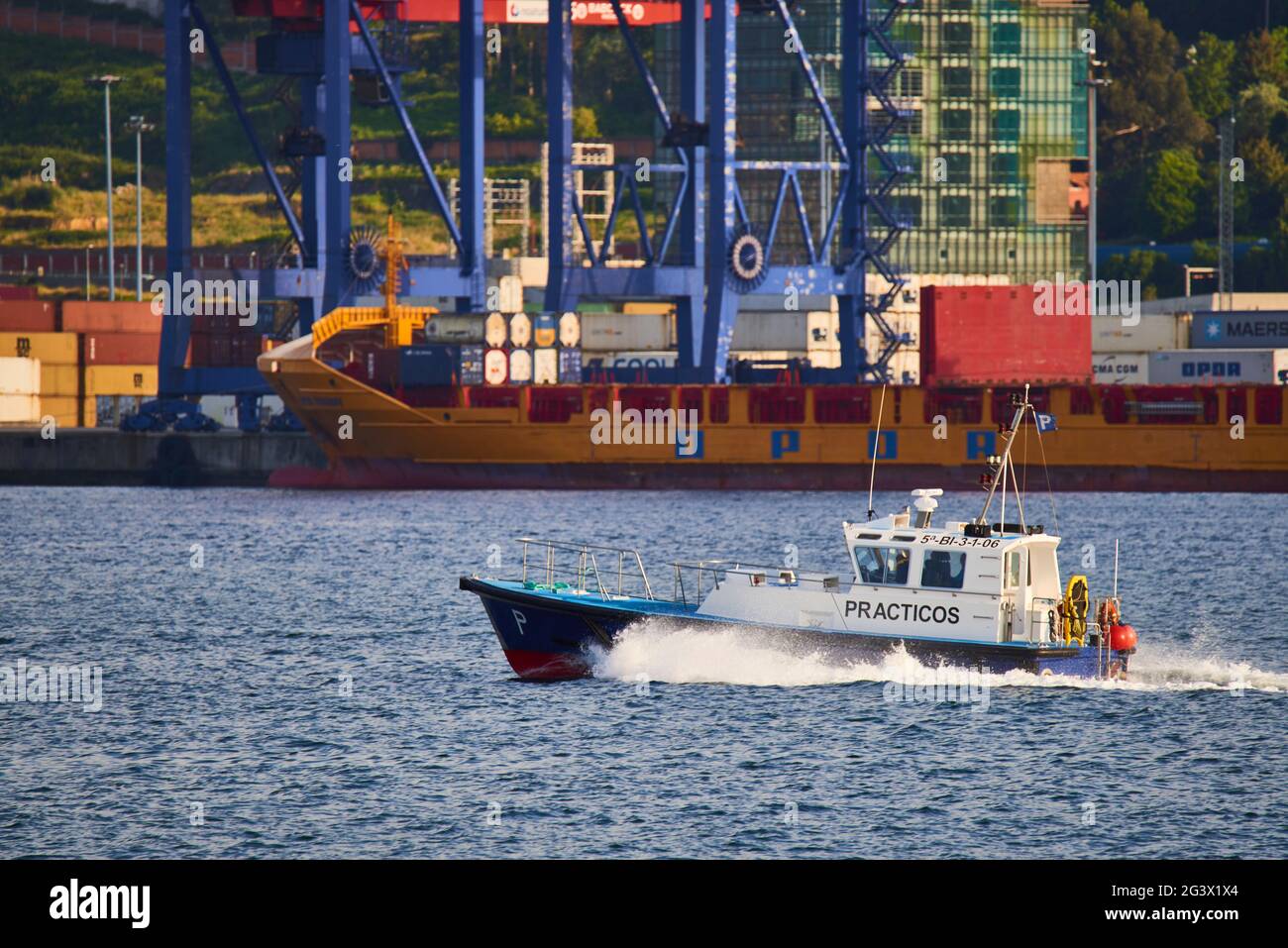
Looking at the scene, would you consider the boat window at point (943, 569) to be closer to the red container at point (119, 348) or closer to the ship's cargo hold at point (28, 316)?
the red container at point (119, 348)

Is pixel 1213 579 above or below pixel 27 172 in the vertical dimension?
below

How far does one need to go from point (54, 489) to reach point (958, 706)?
75207mm

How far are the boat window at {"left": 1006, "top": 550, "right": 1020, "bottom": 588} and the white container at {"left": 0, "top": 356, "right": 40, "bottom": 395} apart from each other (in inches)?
3278

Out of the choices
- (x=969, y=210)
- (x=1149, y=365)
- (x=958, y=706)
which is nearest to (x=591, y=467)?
(x=1149, y=365)

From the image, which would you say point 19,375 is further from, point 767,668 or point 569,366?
point 767,668

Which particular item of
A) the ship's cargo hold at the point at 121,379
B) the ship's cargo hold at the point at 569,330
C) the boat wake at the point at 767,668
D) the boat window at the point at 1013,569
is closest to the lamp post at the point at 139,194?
the ship's cargo hold at the point at 121,379

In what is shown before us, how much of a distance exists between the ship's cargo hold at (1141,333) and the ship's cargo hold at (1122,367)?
2.30ft

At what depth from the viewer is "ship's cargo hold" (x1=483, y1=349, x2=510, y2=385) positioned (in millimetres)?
92312

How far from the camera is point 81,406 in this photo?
373 ft

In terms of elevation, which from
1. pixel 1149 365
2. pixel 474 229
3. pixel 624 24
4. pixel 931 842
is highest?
pixel 624 24

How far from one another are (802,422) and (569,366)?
17678 millimetres

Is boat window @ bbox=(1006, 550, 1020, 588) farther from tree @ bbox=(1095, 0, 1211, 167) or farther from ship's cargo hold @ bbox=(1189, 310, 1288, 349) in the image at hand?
tree @ bbox=(1095, 0, 1211, 167)

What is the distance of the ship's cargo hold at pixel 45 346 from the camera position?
110 metres
